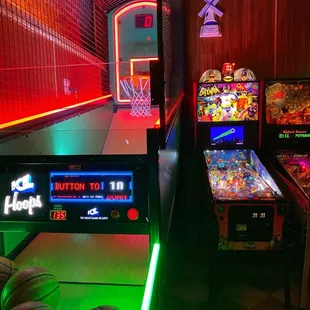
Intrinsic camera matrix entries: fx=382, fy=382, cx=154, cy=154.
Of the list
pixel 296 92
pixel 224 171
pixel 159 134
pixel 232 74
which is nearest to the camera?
pixel 159 134

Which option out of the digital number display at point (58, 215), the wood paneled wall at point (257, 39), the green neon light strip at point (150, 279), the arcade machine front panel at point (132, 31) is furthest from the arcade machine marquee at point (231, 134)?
the digital number display at point (58, 215)

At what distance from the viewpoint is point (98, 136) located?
8.88ft

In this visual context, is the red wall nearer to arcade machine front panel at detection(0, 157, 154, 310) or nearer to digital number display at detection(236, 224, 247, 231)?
arcade machine front panel at detection(0, 157, 154, 310)

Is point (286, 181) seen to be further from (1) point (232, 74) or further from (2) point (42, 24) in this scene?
(2) point (42, 24)

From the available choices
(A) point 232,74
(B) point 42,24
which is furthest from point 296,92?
(B) point 42,24

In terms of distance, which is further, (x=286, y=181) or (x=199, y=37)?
(x=199, y=37)

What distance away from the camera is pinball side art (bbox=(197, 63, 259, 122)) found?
3.92m

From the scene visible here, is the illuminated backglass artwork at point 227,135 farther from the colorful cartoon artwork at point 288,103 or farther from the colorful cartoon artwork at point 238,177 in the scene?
the colorful cartoon artwork at point 288,103

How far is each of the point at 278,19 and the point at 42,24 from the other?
2952 millimetres

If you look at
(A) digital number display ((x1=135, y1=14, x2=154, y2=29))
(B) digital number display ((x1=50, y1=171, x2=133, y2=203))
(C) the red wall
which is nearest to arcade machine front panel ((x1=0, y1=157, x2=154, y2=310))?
(B) digital number display ((x1=50, y1=171, x2=133, y2=203))

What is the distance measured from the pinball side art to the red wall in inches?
47.9

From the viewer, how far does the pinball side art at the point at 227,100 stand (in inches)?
154

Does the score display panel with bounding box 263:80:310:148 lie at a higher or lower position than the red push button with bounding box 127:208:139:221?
higher

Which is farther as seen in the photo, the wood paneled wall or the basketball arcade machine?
the wood paneled wall
